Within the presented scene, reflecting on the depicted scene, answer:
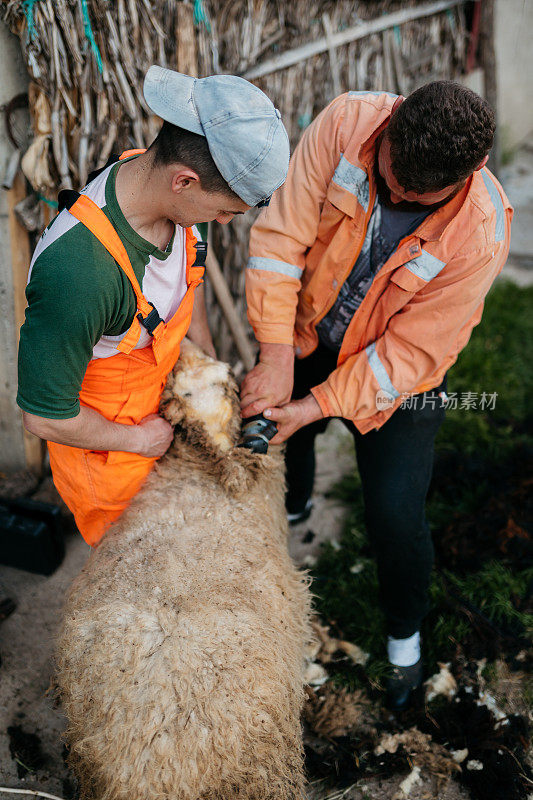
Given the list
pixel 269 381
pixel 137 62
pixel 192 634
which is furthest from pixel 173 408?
pixel 137 62

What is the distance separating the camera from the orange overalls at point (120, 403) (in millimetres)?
1886

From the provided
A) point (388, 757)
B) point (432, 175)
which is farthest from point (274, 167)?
point (388, 757)

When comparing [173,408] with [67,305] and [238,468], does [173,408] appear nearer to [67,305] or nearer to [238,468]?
[238,468]

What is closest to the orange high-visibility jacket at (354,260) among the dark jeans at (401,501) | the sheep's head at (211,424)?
the dark jeans at (401,501)

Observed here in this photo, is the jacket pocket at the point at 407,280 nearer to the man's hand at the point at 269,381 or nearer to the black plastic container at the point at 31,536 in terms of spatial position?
A: the man's hand at the point at 269,381

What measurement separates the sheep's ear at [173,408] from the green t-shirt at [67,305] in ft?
1.52

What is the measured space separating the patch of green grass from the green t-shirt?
2.09 metres

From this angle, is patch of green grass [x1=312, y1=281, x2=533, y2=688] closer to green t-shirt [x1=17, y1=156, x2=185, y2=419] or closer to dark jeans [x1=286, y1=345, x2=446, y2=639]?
dark jeans [x1=286, y1=345, x2=446, y2=639]

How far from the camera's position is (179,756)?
4.83 ft

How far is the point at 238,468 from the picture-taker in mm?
2045

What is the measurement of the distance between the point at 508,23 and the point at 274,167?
25.7 ft

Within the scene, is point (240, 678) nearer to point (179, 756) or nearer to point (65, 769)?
point (179, 756)

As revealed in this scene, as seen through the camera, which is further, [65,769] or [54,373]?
[65,769]

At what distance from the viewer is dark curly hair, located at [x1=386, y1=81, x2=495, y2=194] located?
166 cm
